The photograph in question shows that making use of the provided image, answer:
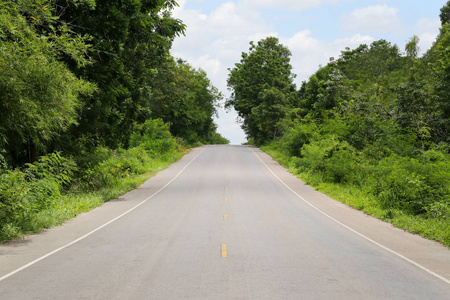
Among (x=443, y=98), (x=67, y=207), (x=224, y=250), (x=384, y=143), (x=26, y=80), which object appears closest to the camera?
(x=224, y=250)

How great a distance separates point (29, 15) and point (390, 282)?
45.6ft

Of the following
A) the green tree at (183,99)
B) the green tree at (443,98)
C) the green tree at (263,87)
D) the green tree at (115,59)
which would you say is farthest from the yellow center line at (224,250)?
the green tree at (263,87)

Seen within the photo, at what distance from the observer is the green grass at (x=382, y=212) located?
1243 centimetres

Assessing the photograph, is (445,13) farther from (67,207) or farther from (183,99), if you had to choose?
(67,207)

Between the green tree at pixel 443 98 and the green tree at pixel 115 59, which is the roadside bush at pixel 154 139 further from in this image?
the green tree at pixel 443 98

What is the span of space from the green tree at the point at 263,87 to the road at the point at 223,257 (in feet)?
160

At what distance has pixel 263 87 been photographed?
74.1 metres

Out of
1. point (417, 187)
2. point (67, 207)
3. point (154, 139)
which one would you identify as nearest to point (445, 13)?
point (154, 139)

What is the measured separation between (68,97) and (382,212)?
40.8 feet

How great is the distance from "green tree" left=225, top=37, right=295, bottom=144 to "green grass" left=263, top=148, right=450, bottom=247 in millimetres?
36257

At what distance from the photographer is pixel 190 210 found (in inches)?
674

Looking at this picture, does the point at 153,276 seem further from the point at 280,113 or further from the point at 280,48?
the point at 280,48

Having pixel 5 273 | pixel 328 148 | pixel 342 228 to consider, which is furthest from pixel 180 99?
pixel 5 273

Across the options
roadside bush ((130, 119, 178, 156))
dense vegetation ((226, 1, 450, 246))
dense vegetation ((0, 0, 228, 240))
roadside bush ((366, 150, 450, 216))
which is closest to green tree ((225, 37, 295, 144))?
dense vegetation ((226, 1, 450, 246))
